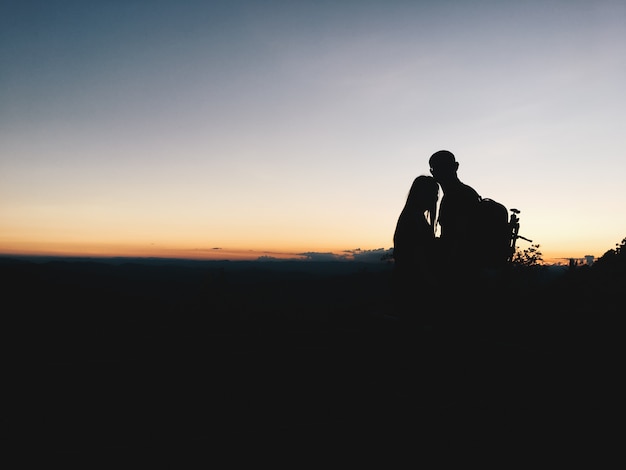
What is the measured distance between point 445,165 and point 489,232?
2.27ft

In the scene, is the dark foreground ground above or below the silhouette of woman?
below

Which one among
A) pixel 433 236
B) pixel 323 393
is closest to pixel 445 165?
pixel 433 236

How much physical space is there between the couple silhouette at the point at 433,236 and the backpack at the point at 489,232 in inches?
1.8

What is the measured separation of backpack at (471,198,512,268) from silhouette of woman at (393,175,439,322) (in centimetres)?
34

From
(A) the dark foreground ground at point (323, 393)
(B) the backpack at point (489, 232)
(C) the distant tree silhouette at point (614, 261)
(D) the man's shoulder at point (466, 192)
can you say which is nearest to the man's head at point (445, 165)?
(D) the man's shoulder at point (466, 192)

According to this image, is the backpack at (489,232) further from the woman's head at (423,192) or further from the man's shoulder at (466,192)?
the woman's head at (423,192)

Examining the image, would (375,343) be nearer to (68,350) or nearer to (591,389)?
(591,389)

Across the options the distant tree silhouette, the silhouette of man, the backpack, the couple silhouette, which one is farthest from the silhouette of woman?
the distant tree silhouette

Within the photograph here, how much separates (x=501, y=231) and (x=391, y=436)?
181 centimetres

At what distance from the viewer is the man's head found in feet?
11.1

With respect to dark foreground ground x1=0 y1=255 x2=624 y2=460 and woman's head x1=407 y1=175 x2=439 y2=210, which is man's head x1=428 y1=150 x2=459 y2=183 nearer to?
woman's head x1=407 y1=175 x2=439 y2=210

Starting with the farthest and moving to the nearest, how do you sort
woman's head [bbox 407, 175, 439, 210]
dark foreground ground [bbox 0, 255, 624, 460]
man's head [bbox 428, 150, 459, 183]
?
man's head [bbox 428, 150, 459, 183] < woman's head [bbox 407, 175, 439, 210] < dark foreground ground [bbox 0, 255, 624, 460]

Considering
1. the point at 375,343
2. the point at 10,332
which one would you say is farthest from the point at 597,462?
the point at 10,332

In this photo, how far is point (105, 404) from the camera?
3.08 m
